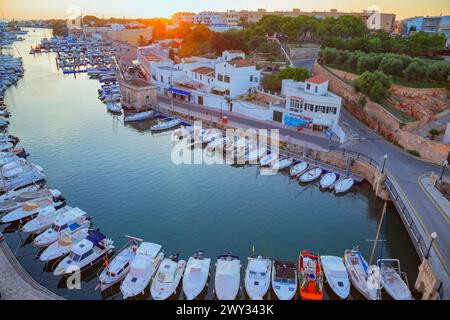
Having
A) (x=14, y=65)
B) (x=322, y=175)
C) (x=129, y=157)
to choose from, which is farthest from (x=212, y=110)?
(x=14, y=65)

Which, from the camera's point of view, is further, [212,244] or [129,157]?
[129,157]

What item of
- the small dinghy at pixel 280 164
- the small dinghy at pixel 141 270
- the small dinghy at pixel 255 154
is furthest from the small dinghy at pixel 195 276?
the small dinghy at pixel 255 154

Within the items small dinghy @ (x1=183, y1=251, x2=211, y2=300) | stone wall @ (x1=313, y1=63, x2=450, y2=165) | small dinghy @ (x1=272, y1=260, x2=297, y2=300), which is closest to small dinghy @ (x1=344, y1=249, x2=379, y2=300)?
small dinghy @ (x1=272, y1=260, x2=297, y2=300)

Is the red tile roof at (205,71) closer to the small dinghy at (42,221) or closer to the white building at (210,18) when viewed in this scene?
the small dinghy at (42,221)

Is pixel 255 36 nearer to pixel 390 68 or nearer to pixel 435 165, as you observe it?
pixel 390 68

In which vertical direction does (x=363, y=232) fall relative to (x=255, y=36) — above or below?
below

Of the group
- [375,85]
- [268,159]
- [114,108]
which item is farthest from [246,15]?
[268,159]

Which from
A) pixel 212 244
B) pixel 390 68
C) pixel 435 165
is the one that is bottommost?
pixel 212 244

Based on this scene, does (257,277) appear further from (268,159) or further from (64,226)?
(268,159)
